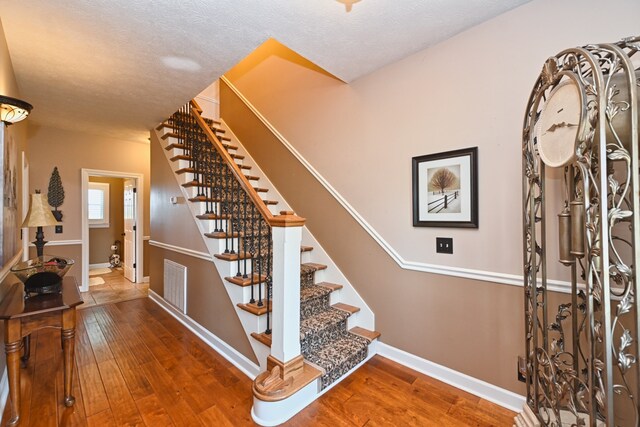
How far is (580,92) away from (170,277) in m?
3.87

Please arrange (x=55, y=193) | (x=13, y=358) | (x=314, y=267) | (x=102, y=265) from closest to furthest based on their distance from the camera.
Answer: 1. (x=13, y=358)
2. (x=314, y=267)
3. (x=55, y=193)
4. (x=102, y=265)

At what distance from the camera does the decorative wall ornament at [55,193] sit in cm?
417

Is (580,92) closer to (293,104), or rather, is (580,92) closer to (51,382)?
(293,104)

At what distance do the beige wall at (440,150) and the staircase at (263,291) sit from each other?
32 centimetres

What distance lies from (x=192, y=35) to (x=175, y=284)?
261 centimetres

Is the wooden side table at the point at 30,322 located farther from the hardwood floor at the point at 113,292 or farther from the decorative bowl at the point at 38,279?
the hardwood floor at the point at 113,292

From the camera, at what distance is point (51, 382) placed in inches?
81.6

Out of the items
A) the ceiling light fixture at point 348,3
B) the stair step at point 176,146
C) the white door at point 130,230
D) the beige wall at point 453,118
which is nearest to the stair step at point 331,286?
the beige wall at point 453,118

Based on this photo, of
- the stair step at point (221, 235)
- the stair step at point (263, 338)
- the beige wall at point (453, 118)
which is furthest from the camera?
the stair step at point (221, 235)

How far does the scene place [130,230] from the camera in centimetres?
518

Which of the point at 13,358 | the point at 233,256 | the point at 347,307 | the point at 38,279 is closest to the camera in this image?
the point at 13,358

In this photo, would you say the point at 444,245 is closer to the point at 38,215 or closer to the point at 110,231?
the point at 38,215

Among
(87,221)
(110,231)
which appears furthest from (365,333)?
(110,231)

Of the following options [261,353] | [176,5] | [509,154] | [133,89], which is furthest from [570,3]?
[133,89]
